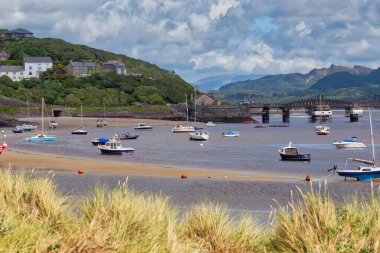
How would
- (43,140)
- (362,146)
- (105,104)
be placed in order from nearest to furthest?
(362,146), (43,140), (105,104)

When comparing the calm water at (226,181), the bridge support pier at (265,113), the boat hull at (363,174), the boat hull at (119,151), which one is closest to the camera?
the calm water at (226,181)

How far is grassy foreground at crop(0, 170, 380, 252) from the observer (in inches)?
409

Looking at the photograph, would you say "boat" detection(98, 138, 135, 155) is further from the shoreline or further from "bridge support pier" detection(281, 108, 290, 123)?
Result: "bridge support pier" detection(281, 108, 290, 123)

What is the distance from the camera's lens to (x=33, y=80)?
195 metres

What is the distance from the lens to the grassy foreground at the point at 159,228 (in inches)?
409

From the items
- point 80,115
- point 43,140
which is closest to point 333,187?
point 43,140

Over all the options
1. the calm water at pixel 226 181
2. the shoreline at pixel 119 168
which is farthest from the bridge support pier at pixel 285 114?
the shoreline at pixel 119 168

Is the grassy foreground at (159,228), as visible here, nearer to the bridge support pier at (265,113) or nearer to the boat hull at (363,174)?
the boat hull at (363,174)

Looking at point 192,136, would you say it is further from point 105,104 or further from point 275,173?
point 105,104

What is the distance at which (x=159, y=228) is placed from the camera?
12.0 metres

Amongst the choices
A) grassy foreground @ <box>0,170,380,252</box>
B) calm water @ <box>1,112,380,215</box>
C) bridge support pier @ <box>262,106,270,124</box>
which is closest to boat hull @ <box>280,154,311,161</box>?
calm water @ <box>1,112,380,215</box>

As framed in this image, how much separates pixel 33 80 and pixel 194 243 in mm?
188442

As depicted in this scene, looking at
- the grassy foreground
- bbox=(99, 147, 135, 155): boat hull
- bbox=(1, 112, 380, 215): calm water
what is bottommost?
bbox=(1, 112, 380, 215): calm water

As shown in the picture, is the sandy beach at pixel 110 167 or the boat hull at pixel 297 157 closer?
the sandy beach at pixel 110 167
